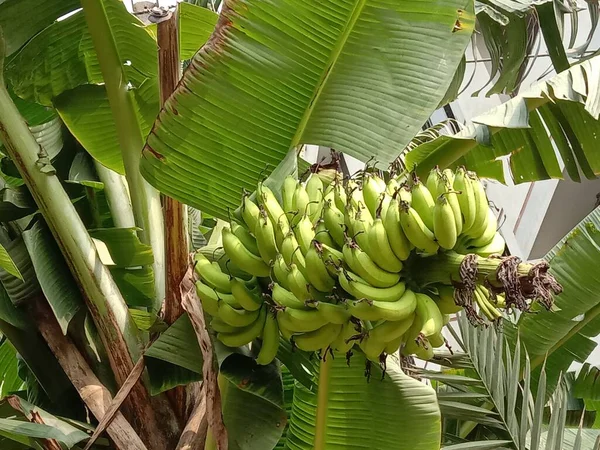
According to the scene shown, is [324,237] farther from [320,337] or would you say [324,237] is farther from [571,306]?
[571,306]

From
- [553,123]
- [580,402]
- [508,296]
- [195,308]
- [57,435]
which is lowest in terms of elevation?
[580,402]

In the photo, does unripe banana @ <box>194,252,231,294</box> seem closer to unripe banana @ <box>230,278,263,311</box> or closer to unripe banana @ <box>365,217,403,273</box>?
unripe banana @ <box>230,278,263,311</box>

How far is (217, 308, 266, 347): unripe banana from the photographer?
2.35 ft

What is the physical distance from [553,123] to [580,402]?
0.67m

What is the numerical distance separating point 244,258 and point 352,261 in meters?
0.15

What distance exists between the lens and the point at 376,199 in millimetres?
665

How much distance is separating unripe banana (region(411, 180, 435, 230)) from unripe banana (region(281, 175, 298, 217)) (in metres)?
0.16

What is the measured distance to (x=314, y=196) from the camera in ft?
2.43

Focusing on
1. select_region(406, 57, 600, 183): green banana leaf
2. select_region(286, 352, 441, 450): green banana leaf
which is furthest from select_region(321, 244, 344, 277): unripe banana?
select_region(406, 57, 600, 183): green banana leaf

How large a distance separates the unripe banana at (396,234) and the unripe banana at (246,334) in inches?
7.9

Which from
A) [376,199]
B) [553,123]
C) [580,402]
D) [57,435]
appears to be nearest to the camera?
[376,199]

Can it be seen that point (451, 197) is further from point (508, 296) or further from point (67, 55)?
point (67, 55)

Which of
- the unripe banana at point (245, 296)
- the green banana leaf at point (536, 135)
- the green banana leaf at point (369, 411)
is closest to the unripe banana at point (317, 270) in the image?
the unripe banana at point (245, 296)

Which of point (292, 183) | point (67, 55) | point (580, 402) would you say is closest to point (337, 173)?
point (292, 183)
